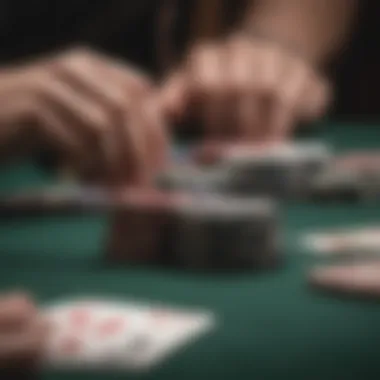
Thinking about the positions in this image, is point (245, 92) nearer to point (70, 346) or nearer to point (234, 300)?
point (234, 300)

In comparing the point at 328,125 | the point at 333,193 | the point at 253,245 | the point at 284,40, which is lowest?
the point at 253,245

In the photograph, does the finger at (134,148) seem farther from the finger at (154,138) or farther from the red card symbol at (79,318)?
the red card symbol at (79,318)

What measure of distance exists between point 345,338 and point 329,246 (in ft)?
1.49

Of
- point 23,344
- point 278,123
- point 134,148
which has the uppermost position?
point 278,123

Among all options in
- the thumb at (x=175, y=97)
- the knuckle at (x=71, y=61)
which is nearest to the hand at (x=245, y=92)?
the thumb at (x=175, y=97)

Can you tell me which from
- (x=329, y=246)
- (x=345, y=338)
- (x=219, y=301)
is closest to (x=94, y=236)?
(x=329, y=246)

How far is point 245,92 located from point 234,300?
4.87ft

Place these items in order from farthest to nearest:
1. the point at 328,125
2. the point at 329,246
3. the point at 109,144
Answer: the point at 328,125
the point at 109,144
the point at 329,246

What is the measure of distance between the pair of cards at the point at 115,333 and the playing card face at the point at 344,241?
1.20ft

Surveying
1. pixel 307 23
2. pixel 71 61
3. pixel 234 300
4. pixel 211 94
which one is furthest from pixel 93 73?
pixel 307 23

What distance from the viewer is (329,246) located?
1398 mm

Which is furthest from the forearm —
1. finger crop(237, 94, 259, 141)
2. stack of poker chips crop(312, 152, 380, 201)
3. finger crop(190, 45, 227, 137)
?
stack of poker chips crop(312, 152, 380, 201)

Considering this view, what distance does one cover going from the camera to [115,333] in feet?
3.13

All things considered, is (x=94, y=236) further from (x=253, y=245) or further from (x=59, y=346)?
(x=59, y=346)
